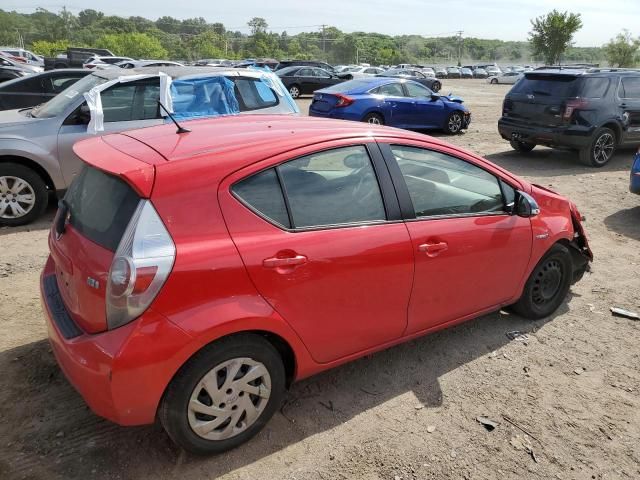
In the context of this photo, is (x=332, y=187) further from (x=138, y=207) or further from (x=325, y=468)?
(x=325, y=468)

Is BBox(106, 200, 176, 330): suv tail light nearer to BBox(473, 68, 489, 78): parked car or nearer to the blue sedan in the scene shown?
the blue sedan

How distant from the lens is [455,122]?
13.6 meters

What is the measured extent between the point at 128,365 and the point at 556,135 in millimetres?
9304

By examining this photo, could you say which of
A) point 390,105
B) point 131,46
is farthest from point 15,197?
point 131,46

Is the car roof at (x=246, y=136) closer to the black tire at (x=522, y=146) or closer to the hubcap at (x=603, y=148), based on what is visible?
the hubcap at (x=603, y=148)

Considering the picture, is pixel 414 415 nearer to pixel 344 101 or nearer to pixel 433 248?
pixel 433 248

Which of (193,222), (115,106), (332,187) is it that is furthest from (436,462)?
(115,106)

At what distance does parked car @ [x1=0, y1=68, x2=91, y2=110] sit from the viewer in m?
A: 9.01

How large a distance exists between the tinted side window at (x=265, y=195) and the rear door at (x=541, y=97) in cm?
849

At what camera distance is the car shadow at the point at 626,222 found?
6.43 metres

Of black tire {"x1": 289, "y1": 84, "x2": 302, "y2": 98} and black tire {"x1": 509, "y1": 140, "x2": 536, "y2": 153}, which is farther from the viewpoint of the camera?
black tire {"x1": 289, "y1": 84, "x2": 302, "y2": 98}

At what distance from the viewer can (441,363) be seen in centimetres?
354

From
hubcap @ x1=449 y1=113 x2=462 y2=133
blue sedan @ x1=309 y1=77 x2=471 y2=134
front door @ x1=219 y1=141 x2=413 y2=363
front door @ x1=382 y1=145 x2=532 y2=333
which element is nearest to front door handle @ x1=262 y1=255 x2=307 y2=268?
front door @ x1=219 y1=141 x2=413 y2=363

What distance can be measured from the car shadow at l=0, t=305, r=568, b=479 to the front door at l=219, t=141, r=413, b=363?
0.39 metres
